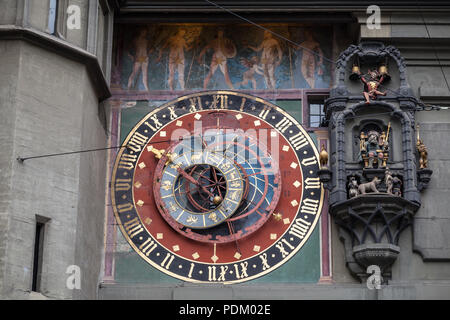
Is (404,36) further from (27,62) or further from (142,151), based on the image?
(27,62)

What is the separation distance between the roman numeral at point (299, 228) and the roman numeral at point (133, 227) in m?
2.12

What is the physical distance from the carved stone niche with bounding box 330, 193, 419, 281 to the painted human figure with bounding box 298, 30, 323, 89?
7.55 ft

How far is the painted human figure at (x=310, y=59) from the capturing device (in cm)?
1686

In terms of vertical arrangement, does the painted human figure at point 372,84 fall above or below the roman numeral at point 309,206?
above

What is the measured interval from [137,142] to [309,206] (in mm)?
2679

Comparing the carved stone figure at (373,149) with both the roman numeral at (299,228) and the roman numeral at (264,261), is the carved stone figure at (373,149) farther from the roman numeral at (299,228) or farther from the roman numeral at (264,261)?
the roman numeral at (264,261)

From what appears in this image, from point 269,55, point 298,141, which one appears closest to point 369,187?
point 298,141

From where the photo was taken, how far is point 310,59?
55.7 feet

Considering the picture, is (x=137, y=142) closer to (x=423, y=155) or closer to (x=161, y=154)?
(x=161, y=154)

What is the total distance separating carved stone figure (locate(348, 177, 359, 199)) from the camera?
15.5 m

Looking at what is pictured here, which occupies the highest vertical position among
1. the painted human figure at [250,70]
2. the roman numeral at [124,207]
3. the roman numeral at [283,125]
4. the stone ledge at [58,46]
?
the painted human figure at [250,70]

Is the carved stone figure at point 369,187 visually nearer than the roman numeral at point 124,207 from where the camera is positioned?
Yes

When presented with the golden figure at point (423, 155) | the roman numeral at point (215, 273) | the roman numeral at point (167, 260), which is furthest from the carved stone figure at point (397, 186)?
the roman numeral at point (167, 260)

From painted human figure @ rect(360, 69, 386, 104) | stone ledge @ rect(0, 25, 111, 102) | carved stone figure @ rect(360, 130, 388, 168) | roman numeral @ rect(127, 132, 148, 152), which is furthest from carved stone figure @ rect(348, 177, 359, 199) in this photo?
stone ledge @ rect(0, 25, 111, 102)
